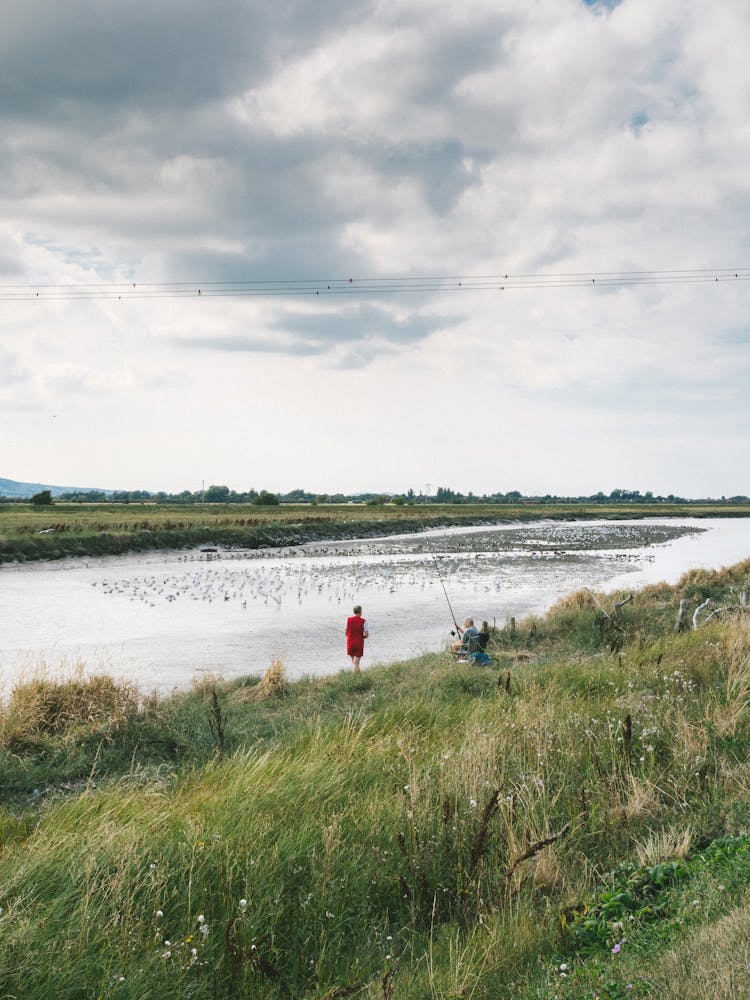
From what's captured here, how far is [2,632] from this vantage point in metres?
19.2

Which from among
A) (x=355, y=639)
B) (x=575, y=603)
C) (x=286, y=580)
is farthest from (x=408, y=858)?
(x=286, y=580)

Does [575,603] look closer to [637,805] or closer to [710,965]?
[637,805]

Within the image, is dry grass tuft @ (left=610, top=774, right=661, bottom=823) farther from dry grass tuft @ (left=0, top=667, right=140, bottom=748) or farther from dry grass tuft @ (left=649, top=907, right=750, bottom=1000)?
dry grass tuft @ (left=0, top=667, right=140, bottom=748)

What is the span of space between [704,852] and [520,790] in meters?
1.55

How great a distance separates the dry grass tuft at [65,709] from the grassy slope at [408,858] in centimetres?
23

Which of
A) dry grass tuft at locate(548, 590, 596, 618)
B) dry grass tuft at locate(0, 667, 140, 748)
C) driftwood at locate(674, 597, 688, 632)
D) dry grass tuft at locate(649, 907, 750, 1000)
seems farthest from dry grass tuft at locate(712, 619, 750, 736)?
dry grass tuft at locate(548, 590, 596, 618)

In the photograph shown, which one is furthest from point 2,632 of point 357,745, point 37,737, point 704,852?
point 704,852

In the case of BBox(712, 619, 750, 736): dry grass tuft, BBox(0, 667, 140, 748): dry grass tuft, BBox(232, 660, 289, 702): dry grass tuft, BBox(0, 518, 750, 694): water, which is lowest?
BBox(0, 518, 750, 694): water

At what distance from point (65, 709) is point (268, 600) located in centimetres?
1518

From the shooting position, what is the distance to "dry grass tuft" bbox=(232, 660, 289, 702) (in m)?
12.2

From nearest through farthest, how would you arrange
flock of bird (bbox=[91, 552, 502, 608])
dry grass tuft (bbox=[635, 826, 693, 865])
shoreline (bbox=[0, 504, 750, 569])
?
dry grass tuft (bbox=[635, 826, 693, 865])
flock of bird (bbox=[91, 552, 502, 608])
shoreline (bbox=[0, 504, 750, 569])

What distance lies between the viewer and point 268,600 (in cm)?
2544

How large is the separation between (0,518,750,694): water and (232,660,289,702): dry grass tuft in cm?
152

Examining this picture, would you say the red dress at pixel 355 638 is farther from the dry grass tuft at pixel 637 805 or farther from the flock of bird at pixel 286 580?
the flock of bird at pixel 286 580
